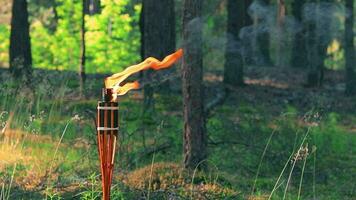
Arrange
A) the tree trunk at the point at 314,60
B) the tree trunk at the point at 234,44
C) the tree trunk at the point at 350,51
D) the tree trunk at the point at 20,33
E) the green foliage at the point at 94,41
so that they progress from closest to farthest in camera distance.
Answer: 1. the tree trunk at the point at 234,44
2. the tree trunk at the point at 350,51
3. the tree trunk at the point at 20,33
4. the tree trunk at the point at 314,60
5. the green foliage at the point at 94,41

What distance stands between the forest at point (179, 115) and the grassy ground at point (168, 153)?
3 cm

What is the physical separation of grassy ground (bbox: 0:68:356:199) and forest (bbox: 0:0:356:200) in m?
0.03

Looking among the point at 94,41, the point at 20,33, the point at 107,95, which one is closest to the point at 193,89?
the point at 107,95

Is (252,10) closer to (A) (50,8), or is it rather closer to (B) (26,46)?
(B) (26,46)

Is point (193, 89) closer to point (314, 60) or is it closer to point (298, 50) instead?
point (314, 60)

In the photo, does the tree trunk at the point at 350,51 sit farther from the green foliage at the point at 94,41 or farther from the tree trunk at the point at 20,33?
the tree trunk at the point at 20,33

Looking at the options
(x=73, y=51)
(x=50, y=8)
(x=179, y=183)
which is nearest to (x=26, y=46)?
(x=73, y=51)

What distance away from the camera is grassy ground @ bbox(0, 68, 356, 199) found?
7.87 meters

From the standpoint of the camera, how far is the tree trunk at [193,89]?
888 cm

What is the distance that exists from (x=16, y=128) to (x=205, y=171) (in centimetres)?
310

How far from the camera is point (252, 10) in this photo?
1998cm

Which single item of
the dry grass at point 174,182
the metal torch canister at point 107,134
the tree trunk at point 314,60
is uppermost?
the tree trunk at point 314,60

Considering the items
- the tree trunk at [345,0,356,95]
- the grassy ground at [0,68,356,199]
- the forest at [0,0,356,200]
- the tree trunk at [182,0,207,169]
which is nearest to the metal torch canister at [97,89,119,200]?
the forest at [0,0,356,200]

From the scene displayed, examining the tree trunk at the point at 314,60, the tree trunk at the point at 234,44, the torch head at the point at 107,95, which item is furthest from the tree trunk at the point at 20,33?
the torch head at the point at 107,95
